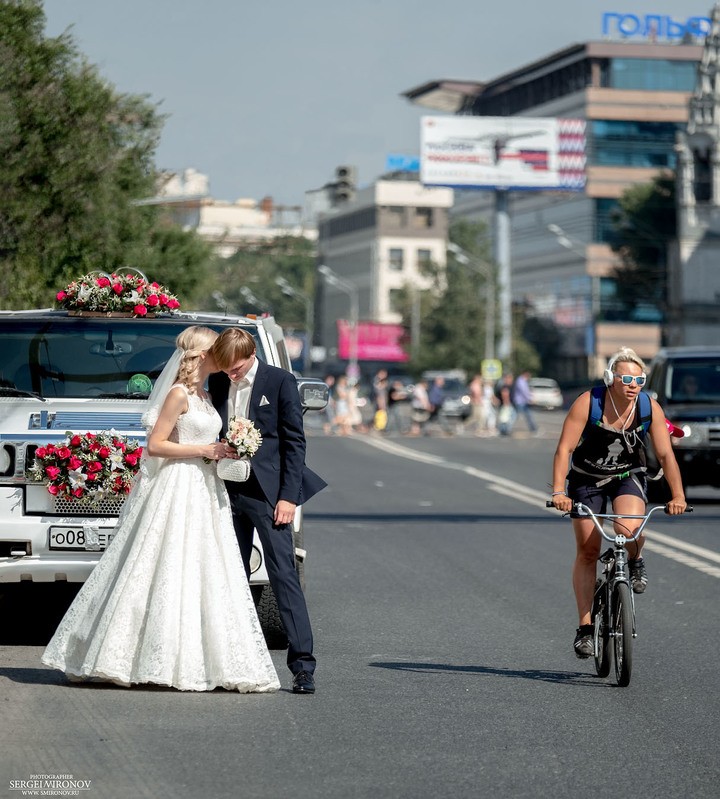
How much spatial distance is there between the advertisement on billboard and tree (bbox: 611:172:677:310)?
113 ft

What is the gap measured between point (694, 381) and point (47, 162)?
8.71 m

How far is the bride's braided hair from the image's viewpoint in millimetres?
8414

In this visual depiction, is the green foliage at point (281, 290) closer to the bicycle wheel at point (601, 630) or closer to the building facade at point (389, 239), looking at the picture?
the building facade at point (389, 239)

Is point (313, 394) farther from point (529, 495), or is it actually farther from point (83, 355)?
point (529, 495)

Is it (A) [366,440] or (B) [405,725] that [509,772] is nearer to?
(B) [405,725]

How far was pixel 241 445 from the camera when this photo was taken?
8.21m

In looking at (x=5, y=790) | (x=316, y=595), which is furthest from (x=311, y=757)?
(x=316, y=595)

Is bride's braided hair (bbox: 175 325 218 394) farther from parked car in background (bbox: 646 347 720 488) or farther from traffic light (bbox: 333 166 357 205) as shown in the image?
traffic light (bbox: 333 166 357 205)

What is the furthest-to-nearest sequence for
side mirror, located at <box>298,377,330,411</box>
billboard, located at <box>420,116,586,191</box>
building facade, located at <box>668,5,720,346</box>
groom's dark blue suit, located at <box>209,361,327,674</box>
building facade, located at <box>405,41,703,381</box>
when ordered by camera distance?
building facade, located at <box>405,41,703,381</box>
billboard, located at <box>420,116,586,191</box>
building facade, located at <box>668,5,720,346</box>
side mirror, located at <box>298,377,330,411</box>
groom's dark blue suit, located at <box>209,361,327,674</box>

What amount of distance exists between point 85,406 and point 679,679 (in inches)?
139

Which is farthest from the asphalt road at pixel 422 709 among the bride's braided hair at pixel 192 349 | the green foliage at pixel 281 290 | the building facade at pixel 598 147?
the green foliage at pixel 281 290

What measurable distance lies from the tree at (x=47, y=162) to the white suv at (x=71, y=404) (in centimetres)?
1000

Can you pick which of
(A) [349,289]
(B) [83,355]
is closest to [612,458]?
(B) [83,355]

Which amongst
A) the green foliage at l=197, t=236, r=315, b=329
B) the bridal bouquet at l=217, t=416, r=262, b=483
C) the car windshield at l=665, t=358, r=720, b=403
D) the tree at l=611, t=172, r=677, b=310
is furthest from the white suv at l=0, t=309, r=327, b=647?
the green foliage at l=197, t=236, r=315, b=329
